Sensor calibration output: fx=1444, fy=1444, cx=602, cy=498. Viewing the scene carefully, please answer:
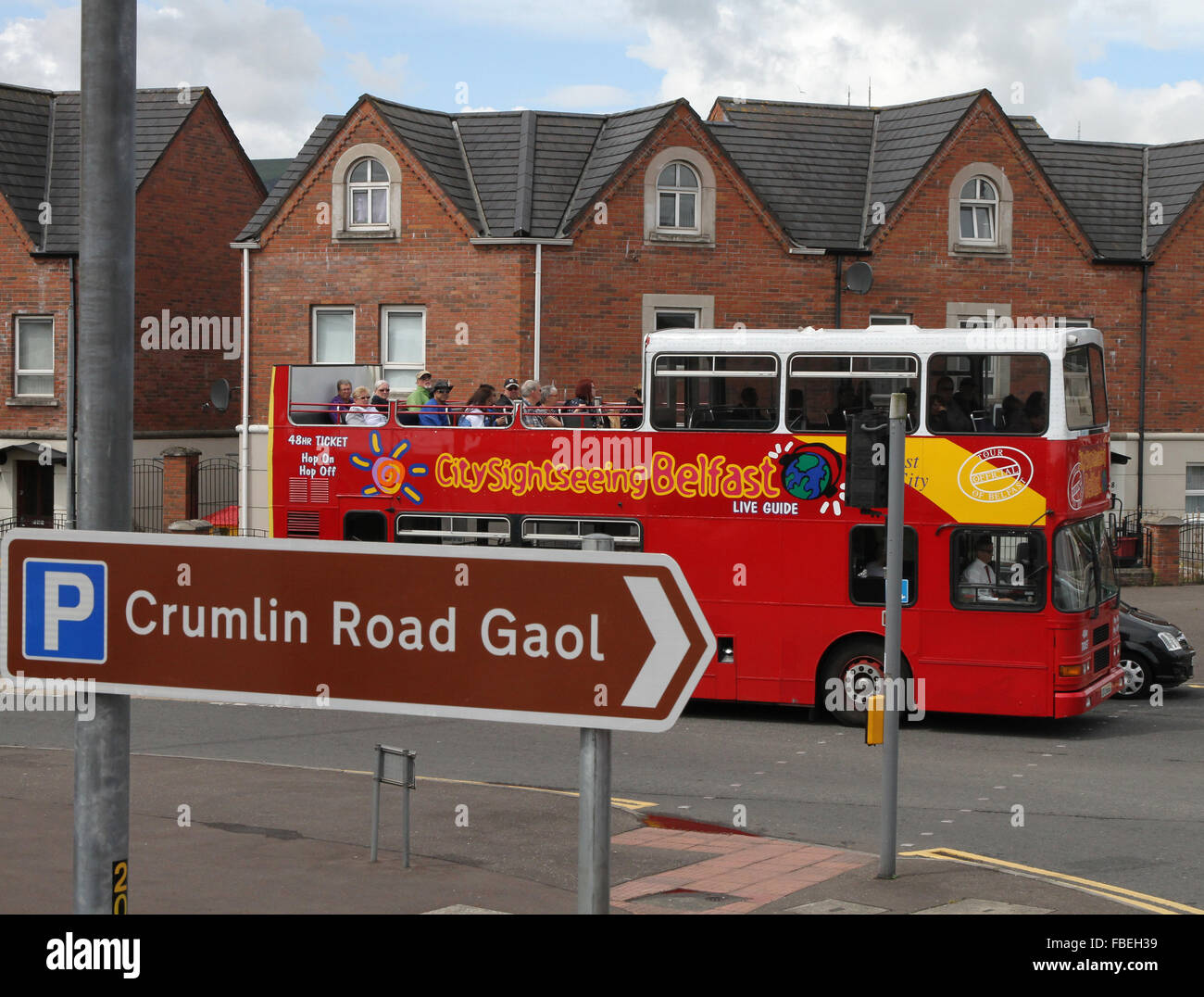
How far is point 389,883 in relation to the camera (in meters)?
9.00

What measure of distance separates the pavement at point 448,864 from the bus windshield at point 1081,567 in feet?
18.4

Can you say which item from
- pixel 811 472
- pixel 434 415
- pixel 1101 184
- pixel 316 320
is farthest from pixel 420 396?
pixel 1101 184

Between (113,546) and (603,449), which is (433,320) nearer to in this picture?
(603,449)

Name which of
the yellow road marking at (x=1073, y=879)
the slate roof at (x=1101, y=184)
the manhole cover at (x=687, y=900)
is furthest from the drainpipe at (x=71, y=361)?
the yellow road marking at (x=1073, y=879)

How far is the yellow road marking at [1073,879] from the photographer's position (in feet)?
28.9

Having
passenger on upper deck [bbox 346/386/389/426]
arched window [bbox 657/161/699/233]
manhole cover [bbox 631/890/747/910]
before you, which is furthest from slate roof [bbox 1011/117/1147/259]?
manhole cover [bbox 631/890/747/910]

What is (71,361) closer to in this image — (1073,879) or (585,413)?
(585,413)

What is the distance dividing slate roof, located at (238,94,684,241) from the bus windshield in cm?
1448

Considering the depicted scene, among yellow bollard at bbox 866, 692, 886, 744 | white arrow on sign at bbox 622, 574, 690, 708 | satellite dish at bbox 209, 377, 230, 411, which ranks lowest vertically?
→ yellow bollard at bbox 866, 692, 886, 744

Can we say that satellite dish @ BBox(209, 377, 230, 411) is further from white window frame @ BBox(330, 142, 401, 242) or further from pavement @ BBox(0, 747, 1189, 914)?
pavement @ BBox(0, 747, 1189, 914)

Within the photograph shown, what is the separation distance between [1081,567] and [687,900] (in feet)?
26.5

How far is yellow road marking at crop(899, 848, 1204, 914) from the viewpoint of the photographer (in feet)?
28.9

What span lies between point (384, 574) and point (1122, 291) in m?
29.7

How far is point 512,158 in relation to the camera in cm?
2938
